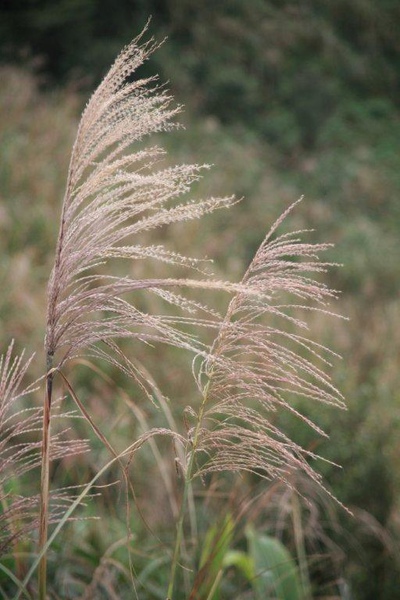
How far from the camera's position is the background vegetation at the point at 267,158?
3.39 m

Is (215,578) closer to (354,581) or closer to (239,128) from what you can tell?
(354,581)

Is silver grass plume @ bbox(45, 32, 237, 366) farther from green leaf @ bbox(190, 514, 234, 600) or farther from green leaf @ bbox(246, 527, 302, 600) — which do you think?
green leaf @ bbox(246, 527, 302, 600)

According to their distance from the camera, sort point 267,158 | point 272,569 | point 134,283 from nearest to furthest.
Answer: point 134,283 → point 272,569 → point 267,158

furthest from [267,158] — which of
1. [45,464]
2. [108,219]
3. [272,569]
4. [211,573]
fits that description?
[45,464]

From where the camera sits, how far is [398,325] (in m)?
5.73

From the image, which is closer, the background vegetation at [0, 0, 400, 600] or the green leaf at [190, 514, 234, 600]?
the green leaf at [190, 514, 234, 600]

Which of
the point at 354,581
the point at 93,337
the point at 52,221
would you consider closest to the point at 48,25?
the point at 52,221

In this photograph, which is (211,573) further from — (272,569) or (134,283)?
(272,569)

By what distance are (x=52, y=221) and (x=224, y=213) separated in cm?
292

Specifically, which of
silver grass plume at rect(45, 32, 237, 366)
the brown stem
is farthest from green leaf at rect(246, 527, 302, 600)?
silver grass plume at rect(45, 32, 237, 366)

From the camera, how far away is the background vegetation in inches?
134

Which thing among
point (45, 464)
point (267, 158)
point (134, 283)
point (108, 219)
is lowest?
point (45, 464)

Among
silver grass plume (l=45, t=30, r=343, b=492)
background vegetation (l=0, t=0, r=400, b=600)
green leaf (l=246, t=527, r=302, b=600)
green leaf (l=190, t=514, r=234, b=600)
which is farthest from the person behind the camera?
background vegetation (l=0, t=0, r=400, b=600)

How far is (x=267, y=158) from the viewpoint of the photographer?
36.4 feet
